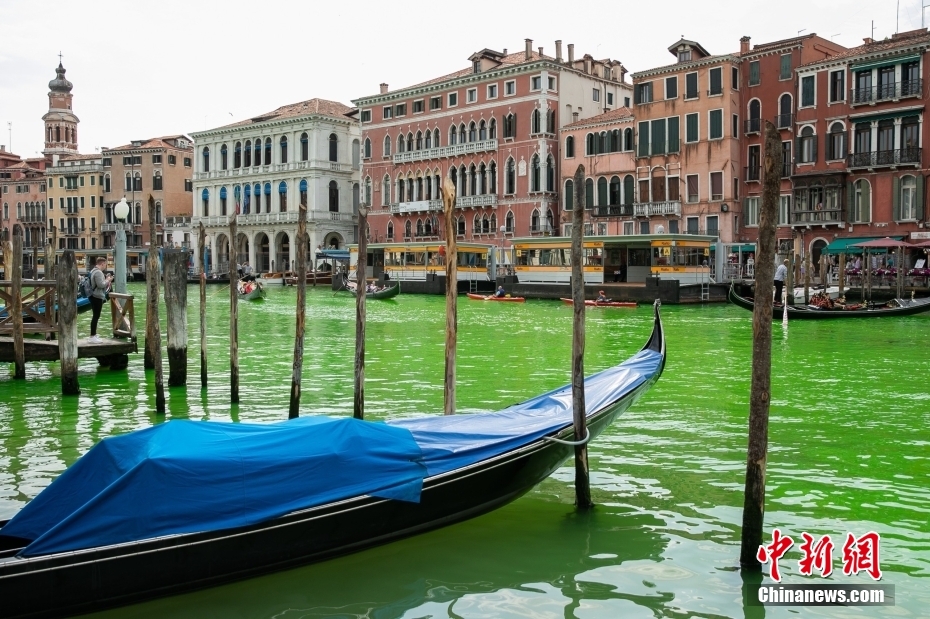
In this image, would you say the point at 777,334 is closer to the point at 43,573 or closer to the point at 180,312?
the point at 180,312

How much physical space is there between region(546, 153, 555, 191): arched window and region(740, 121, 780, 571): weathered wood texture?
33750mm

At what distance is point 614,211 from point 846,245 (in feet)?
32.2

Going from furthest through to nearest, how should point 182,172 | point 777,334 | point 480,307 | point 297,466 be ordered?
1. point 182,172
2. point 480,307
3. point 777,334
4. point 297,466

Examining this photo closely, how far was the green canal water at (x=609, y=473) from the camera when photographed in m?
4.40

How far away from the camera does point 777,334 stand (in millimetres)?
17641

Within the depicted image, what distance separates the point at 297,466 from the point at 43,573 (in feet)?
4.12

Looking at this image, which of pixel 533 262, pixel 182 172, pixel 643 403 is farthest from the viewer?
pixel 182 172

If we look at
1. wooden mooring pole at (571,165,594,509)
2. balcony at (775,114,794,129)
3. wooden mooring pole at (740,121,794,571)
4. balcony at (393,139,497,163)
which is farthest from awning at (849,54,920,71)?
wooden mooring pole at (740,121,794,571)

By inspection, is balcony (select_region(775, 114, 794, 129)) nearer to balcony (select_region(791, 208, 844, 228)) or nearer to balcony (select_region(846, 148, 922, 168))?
balcony (select_region(846, 148, 922, 168))

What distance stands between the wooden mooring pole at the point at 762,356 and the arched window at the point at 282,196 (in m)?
47.0

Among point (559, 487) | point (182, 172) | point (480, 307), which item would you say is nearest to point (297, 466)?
point (559, 487)

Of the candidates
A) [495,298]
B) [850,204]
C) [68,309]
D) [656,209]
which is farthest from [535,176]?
[68,309]

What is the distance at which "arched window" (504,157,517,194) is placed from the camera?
129 feet

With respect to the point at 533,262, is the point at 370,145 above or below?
above
